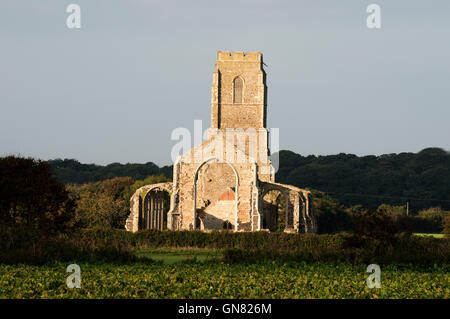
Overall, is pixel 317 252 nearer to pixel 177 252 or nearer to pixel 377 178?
pixel 177 252

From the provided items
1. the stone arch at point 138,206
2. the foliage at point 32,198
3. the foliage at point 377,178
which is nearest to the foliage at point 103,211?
the stone arch at point 138,206

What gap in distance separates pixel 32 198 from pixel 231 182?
24958 millimetres

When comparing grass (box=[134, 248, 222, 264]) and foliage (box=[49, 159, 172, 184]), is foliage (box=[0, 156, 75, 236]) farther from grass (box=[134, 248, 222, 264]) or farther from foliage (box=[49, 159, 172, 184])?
foliage (box=[49, 159, 172, 184])

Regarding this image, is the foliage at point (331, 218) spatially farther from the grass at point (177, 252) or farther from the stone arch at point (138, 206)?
the grass at point (177, 252)

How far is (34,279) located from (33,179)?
476 inches

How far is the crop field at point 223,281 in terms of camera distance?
14.5m

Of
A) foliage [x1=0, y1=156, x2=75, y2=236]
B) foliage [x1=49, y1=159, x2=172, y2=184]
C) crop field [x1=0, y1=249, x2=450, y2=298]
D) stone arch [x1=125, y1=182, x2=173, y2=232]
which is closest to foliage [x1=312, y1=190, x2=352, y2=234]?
stone arch [x1=125, y1=182, x2=173, y2=232]

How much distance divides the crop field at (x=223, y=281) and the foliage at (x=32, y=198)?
7.03 metres

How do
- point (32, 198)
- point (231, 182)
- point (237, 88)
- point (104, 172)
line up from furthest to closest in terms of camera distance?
1. point (104, 172)
2. point (237, 88)
3. point (231, 182)
4. point (32, 198)

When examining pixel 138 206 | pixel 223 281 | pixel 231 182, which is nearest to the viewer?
pixel 223 281

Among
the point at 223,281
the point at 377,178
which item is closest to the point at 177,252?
the point at 223,281

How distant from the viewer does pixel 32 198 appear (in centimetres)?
2725

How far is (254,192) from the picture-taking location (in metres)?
42.4
